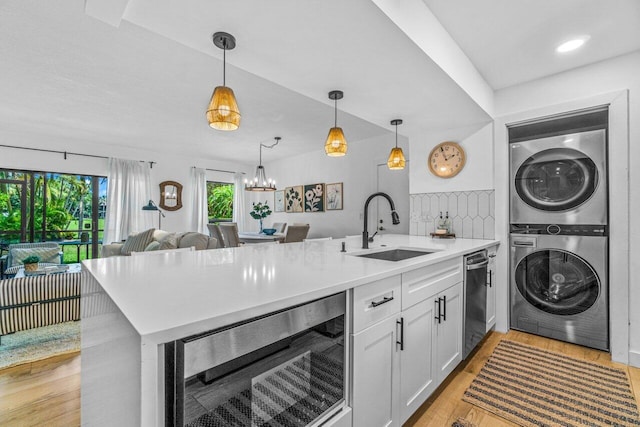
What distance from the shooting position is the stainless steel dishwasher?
198 cm

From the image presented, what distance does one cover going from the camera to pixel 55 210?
4.95 meters

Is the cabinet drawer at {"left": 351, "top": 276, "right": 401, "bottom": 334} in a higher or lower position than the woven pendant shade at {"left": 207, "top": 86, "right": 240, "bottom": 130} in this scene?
lower

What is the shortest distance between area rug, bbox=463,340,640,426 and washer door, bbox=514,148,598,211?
120 cm

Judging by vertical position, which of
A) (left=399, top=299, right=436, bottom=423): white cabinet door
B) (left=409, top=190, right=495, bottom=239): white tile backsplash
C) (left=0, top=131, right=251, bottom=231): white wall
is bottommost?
(left=399, top=299, right=436, bottom=423): white cabinet door

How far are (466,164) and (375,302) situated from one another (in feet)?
7.47

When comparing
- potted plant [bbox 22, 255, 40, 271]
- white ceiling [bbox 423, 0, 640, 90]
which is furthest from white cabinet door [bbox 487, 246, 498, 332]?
potted plant [bbox 22, 255, 40, 271]

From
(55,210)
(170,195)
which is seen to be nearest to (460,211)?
(170,195)

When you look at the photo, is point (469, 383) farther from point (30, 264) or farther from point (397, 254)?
point (30, 264)

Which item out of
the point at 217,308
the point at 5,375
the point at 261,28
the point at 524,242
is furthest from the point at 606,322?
the point at 5,375

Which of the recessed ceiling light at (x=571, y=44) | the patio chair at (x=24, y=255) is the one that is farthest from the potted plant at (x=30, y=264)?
the recessed ceiling light at (x=571, y=44)

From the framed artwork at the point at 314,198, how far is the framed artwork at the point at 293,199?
17 cm

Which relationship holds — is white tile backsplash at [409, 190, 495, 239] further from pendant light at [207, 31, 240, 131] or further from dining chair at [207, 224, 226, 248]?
dining chair at [207, 224, 226, 248]

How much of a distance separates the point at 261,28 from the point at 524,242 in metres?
2.67

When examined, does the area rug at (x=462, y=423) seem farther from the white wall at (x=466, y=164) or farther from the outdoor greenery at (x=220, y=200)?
the outdoor greenery at (x=220, y=200)
